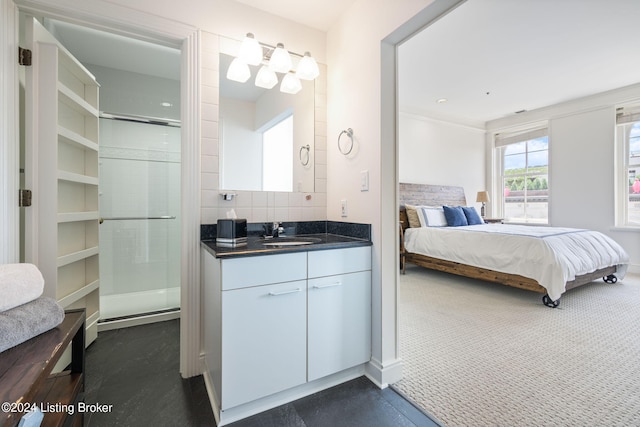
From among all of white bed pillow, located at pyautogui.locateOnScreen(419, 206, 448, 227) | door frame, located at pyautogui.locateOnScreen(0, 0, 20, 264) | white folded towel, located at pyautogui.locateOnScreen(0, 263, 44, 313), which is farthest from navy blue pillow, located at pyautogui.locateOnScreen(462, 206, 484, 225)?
door frame, located at pyautogui.locateOnScreen(0, 0, 20, 264)

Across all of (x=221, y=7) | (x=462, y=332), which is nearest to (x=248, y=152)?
(x=221, y=7)

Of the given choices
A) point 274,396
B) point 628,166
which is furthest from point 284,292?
point 628,166

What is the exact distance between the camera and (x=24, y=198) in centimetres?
153

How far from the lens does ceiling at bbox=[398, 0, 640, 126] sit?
8.77ft

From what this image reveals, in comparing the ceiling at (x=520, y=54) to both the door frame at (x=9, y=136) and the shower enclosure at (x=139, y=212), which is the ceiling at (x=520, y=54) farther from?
the door frame at (x=9, y=136)

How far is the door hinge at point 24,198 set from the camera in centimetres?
151

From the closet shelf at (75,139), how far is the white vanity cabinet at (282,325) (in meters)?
1.23

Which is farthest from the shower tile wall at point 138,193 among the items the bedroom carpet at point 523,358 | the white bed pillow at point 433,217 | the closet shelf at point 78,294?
the white bed pillow at point 433,217

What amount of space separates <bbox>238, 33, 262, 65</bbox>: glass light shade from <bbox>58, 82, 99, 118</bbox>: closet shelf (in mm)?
1161

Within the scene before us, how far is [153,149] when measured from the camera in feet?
9.98

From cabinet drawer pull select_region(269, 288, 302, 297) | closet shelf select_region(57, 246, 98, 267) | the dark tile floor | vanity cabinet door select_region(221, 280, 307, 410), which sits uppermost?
closet shelf select_region(57, 246, 98, 267)

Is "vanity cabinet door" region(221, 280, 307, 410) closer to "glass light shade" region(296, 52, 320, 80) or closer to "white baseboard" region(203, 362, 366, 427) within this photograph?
"white baseboard" region(203, 362, 366, 427)

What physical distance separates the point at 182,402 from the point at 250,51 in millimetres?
2107

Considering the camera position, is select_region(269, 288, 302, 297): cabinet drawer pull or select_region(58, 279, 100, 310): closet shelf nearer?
select_region(269, 288, 302, 297): cabinet drawer pull
